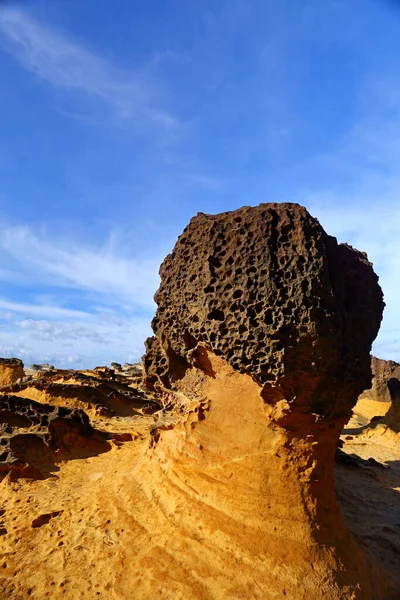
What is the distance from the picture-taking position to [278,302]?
3572 millimetres

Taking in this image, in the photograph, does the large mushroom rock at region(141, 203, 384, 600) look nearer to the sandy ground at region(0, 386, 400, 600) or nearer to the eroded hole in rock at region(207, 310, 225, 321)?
the eroded hole in rock at region(207, 310, 225, 321)

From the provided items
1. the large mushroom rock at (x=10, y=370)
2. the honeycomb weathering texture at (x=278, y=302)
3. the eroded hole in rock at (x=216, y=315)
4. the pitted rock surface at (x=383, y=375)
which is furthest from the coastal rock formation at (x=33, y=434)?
the pitted rock surface at (x=383, y=375)

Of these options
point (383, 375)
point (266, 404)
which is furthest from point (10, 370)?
point (266, 404)

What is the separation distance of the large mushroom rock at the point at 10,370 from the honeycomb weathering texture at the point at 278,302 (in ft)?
43.0

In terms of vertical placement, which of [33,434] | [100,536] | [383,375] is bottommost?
[100,536]

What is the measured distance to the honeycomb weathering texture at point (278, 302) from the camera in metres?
3.56

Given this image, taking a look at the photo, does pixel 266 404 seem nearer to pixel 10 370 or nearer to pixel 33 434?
pixel 33 434

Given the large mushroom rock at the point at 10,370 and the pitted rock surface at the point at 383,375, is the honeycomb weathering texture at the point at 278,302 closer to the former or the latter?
the pitted rock surface at the point at 383,375

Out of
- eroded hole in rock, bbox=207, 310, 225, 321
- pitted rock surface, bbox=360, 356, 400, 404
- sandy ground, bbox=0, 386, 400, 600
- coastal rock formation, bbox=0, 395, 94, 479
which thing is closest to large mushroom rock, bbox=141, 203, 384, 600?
eroded hole in rock, bbox=207, 310, 225, 321

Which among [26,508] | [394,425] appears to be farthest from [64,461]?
[394,425]

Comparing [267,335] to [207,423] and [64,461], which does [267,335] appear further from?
[64,461]

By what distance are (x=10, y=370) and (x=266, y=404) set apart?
47.2 feet

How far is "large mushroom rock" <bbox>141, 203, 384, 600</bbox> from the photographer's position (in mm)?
3355

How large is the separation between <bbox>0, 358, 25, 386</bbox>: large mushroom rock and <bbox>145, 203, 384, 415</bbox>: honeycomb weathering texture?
1311 cm
